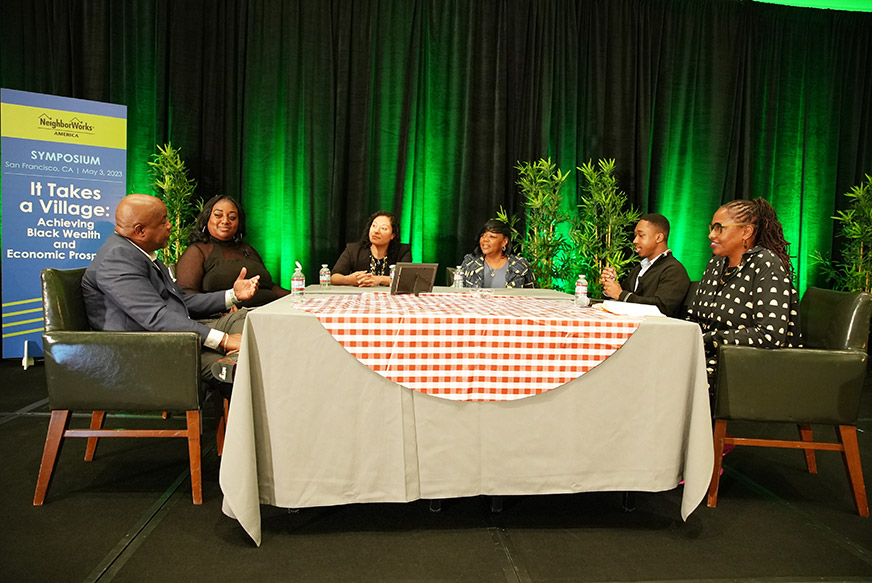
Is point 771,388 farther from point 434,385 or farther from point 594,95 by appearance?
point 594,95

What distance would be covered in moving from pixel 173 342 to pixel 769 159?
18.9ft

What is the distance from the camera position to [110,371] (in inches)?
78.4

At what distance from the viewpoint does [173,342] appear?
1.99m

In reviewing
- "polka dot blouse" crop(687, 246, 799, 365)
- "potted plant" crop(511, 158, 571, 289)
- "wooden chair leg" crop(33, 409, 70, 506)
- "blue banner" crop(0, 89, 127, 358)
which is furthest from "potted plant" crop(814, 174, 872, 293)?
"blue banner" crop(0, 89, 127, 358)

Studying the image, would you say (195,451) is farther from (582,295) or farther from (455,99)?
(455,99)

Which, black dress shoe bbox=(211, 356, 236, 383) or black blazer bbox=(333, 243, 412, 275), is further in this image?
black blazer bbox=(333, 243, 412, 275)

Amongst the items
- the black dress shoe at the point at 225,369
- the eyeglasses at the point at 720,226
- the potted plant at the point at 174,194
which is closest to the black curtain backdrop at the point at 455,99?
the potted plant at the point at 174,194

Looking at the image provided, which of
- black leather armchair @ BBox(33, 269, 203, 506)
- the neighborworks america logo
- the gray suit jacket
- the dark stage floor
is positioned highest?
the neighborworks america logo

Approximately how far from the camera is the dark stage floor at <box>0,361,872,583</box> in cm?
172

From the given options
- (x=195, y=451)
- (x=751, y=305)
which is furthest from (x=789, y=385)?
(x=195, y=451)

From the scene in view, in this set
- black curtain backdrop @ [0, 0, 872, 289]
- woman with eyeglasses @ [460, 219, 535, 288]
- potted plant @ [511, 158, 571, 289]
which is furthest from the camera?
black curtain backdrop @ [0, 0, 872, 289]

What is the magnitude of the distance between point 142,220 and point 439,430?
141 cm

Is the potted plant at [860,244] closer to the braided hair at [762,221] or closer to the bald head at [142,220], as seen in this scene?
the braided hair at [762,221]
